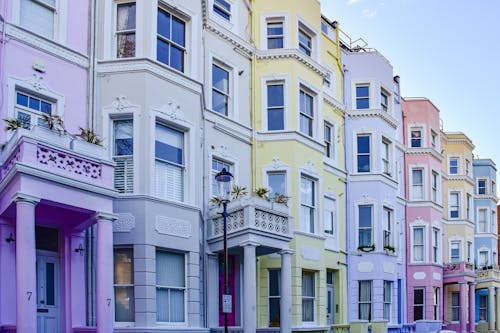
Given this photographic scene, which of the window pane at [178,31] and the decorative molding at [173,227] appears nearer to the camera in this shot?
the decorative molding at [173,227]

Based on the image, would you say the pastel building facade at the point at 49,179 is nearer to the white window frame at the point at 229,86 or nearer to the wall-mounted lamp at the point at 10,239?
the wall-mounted lamp at the point at 10,239

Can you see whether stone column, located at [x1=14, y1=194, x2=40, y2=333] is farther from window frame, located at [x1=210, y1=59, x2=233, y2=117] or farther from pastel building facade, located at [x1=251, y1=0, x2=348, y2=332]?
pastel building facade, located at [x1=251, y1=0, x2=348, y2=332]

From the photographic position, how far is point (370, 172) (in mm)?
32594

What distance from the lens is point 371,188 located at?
32438 mm

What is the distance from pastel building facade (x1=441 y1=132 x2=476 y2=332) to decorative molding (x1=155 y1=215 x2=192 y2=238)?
26144mm

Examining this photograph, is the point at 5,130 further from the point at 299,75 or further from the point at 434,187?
the point at 434,187

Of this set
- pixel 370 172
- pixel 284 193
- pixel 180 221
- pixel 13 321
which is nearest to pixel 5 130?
pixel 13 321

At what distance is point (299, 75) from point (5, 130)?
1274cm

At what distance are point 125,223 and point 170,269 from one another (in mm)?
1947

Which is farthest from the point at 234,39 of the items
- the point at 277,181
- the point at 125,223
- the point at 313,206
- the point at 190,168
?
the point at 125,223

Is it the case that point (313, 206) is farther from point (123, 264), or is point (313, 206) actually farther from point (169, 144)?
point (123, 264)

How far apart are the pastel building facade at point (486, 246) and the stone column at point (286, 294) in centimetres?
2818

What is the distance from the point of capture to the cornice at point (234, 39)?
78.2 feet

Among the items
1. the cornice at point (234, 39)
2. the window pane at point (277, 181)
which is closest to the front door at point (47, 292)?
the cornice at point (234, 39)
